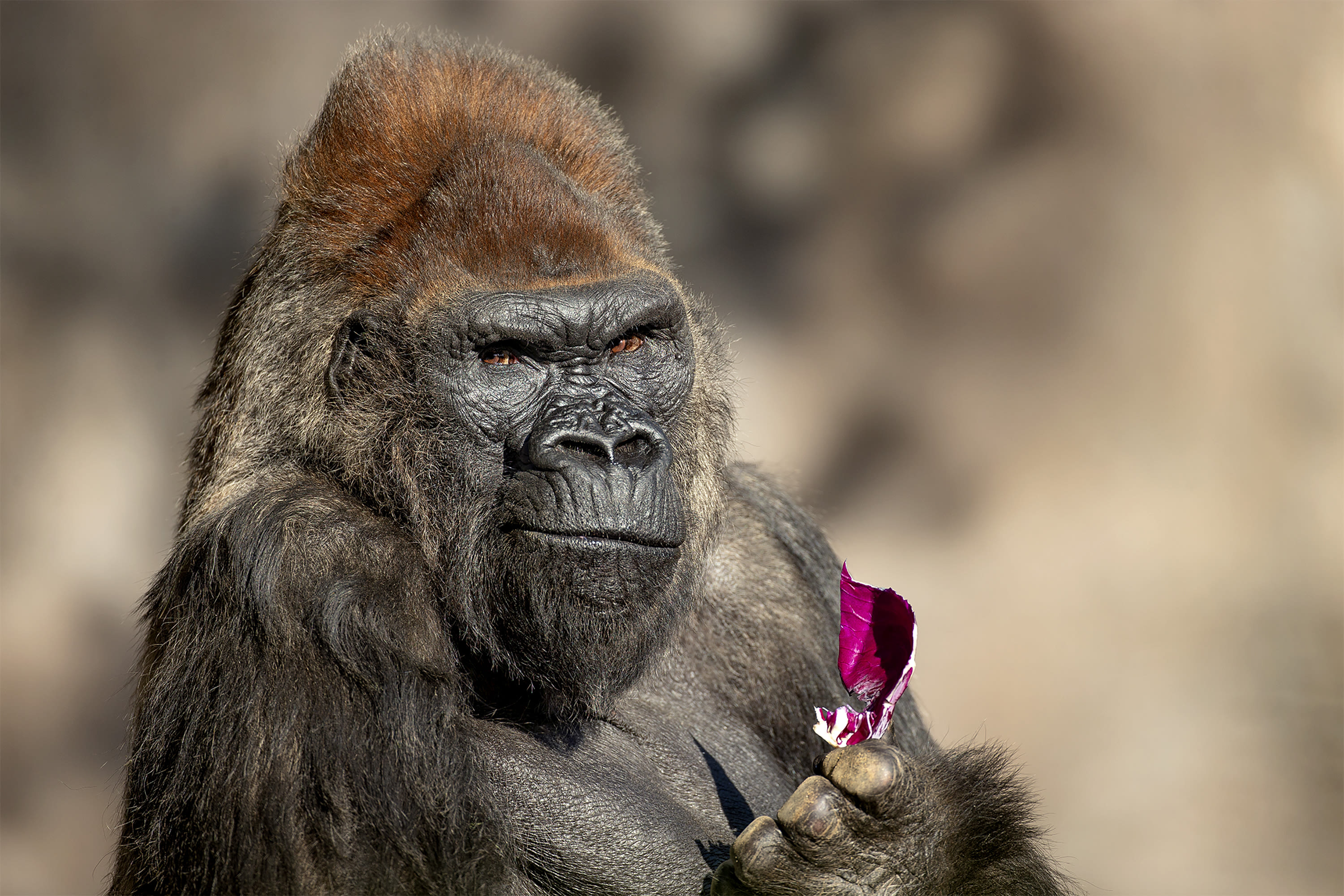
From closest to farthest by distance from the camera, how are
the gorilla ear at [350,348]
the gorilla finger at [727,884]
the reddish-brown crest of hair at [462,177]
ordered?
1. the gorilla finger at [727,884]
2. the gorilla ear at [350,348]
3. the reddish-brown crest of hair at [462,177]

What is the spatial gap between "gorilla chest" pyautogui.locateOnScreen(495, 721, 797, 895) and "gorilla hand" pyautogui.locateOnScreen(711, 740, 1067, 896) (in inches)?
12.8

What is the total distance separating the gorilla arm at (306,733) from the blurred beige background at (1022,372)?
190 inches

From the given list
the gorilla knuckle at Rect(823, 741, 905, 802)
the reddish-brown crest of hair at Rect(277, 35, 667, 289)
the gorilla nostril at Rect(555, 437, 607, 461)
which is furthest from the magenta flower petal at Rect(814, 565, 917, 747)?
the reddish-brown crest of hair at Rect(277, 35, 667, 289)

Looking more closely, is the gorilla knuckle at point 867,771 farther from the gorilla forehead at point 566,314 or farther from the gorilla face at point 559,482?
the gorilla forehead at point 566,314

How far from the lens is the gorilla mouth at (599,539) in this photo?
10.3 feet

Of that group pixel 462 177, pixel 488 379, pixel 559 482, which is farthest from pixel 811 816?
pixel 462 177

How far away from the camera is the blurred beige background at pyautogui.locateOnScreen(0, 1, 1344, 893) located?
773 centimetres

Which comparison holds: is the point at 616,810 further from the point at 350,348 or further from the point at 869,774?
the point at 350,348

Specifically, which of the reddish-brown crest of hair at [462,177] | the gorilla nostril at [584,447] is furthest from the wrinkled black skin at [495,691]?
the reddish-brown crest of hair at [462,177]

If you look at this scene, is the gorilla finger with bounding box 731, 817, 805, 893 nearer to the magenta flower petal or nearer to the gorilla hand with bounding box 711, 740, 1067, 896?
the gorilla hand with bounding box 711, 740, 1067, 896

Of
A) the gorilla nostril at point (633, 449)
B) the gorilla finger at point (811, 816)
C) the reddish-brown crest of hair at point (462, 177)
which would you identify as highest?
the reddish-brown crest of hair at point (462, 177)

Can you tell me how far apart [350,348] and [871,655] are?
1.70 metres

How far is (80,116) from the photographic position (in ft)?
25.6

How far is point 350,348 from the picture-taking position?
11.3 ft
